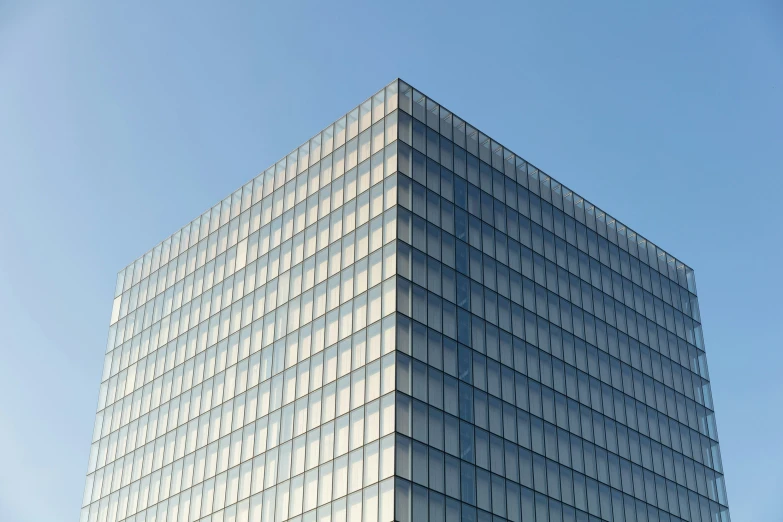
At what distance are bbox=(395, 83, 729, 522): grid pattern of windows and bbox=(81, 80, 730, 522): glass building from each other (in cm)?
17

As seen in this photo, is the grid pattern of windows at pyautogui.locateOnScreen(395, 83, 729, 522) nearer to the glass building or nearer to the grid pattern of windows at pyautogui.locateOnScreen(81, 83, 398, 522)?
the glass building

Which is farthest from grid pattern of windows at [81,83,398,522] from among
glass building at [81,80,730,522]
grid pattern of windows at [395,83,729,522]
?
grid pattern of windows at [395,83,729,522]

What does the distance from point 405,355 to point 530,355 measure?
13.1 meters

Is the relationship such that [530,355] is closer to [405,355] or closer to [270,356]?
[405,355]

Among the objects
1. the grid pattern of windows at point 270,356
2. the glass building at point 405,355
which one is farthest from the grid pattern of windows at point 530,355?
the grid pattern of windows at point 270,356

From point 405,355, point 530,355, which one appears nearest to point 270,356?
point 405,355

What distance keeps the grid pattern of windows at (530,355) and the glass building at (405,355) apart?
17 centimetres

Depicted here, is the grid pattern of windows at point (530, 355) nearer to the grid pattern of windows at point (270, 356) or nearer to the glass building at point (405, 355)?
the glass building at point (405, 355)

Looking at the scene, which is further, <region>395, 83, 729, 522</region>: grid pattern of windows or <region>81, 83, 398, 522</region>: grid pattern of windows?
<region>81, 83, 398, 522</region>: grid pattern of windows

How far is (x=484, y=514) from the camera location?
6116 cm

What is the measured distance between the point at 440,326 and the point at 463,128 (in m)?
17.9

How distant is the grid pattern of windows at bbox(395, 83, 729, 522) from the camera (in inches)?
2445

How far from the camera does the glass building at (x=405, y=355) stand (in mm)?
62125

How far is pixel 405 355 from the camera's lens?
6159 centimetres
